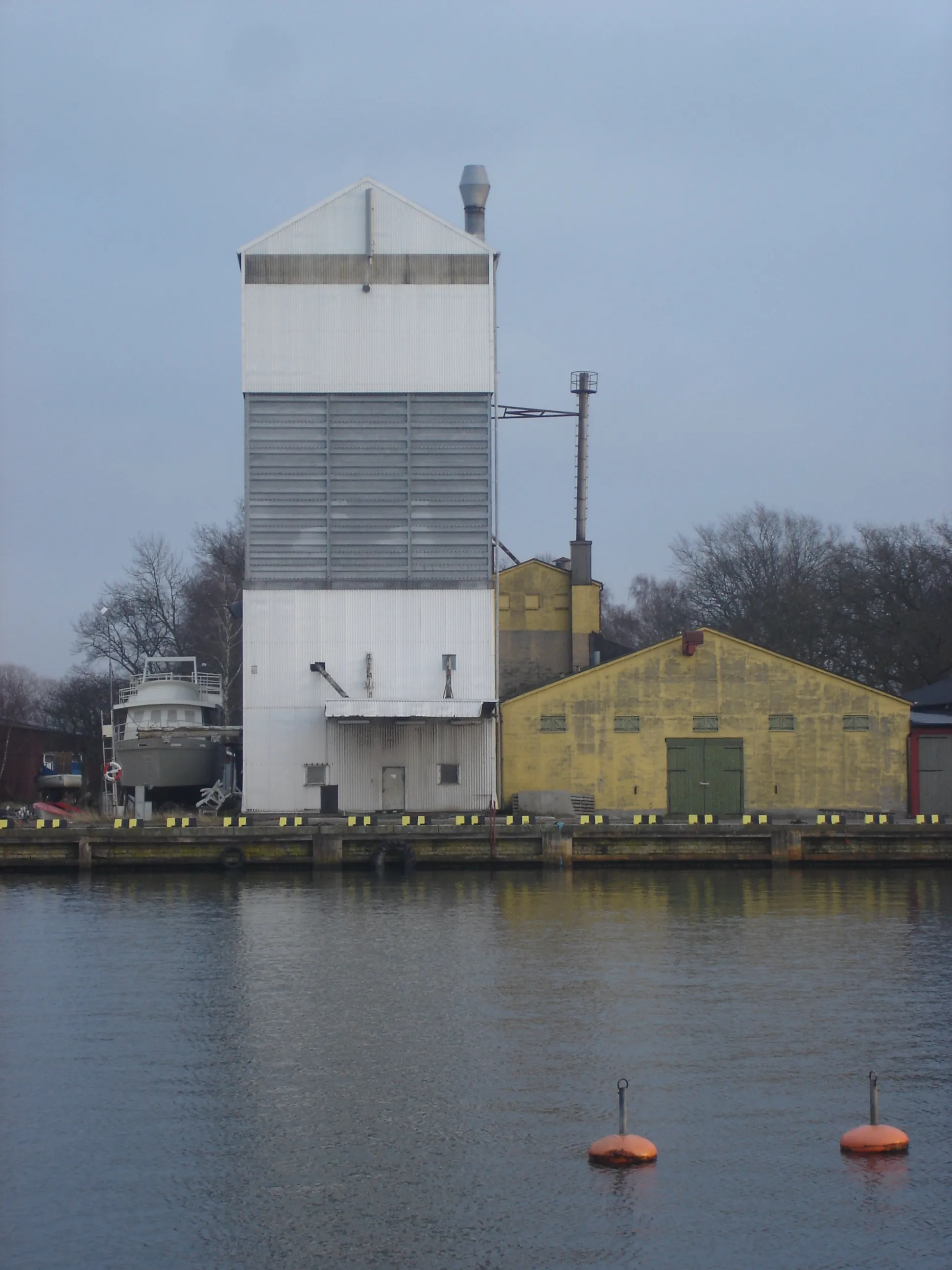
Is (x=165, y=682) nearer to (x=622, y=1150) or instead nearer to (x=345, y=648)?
(x=345, y=648)

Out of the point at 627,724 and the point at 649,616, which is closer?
the point at 627,724

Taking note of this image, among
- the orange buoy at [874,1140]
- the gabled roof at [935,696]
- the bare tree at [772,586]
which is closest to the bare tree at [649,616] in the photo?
the bare tree at [772,586]

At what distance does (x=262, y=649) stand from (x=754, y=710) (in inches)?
585

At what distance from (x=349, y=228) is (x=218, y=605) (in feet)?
122

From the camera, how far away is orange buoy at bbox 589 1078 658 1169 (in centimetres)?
1581

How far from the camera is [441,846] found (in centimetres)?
4250

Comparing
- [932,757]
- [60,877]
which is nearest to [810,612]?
[932,757]

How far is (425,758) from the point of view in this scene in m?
46.5

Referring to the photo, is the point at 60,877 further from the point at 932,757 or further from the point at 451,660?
the point at 932,757

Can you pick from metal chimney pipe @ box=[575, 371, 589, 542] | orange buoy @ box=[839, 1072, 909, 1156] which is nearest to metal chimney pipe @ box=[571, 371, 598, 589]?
metal chimney pipe @ box=[575, 371, 589, 542]

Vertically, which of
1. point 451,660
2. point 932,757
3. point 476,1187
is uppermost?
point 451,660

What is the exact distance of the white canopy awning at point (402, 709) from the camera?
44250 millimetres

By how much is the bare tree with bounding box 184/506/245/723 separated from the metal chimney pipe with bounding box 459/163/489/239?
81.5 feet

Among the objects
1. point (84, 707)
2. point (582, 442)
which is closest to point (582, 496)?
point (582, 442)
